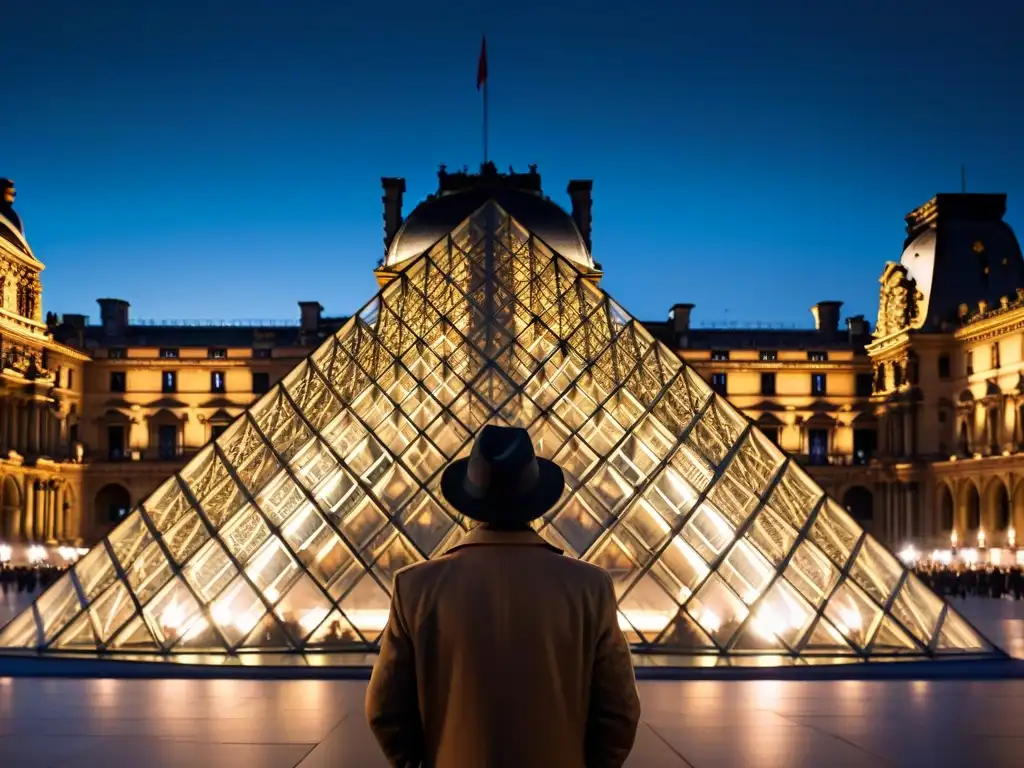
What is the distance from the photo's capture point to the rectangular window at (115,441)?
218ft

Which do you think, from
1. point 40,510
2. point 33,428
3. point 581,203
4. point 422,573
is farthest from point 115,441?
point 422,573

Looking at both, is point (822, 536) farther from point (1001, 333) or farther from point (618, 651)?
point (1001, 333)

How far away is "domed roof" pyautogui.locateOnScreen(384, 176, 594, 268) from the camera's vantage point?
51281 millimetres

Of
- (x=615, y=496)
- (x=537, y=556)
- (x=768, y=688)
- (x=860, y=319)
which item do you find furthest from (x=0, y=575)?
(x=860, y=319)

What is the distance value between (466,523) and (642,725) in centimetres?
511

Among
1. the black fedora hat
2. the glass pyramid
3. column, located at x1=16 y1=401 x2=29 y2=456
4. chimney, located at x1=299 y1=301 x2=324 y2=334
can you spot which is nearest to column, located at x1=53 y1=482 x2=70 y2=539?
column, located at x1=16 y1=401 x2=29 y2=456

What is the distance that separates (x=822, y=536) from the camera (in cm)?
1423

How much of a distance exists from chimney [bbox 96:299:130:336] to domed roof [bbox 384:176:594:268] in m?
22.9

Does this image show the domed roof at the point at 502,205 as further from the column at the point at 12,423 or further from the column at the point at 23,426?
the column at the point at 23,426

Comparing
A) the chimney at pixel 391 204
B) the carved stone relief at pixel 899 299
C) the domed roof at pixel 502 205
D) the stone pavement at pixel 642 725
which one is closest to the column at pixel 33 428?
the domed roof at pixel 502 205

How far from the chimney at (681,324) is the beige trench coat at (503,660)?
67833 mm

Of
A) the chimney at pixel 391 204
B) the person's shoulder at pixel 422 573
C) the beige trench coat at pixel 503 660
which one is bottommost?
the beige trench coat at pixel 503 660

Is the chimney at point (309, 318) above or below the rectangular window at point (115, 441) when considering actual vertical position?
above

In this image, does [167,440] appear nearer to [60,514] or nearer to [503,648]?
[60,514]
